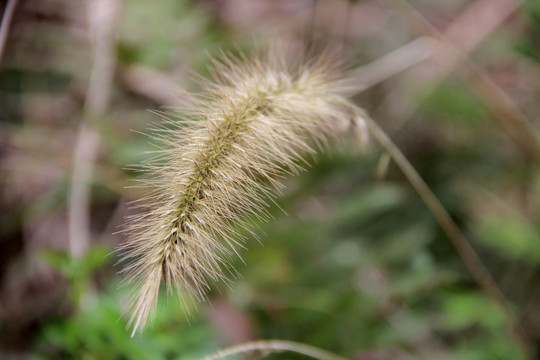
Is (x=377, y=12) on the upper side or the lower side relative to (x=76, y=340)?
upper

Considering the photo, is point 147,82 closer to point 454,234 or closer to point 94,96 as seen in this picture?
point 94,96

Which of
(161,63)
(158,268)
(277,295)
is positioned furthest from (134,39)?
(158,268)

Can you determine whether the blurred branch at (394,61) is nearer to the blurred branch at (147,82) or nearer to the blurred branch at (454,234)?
the blurred branch at (454,234)

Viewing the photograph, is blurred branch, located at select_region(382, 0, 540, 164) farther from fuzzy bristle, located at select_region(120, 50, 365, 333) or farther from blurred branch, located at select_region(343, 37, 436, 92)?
fuzzy bristle, located at select_region(120, 50, 365, 333)

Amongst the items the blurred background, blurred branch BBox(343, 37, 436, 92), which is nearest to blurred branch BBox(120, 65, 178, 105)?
the blurred background

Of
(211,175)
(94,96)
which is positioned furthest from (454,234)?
(94,96)

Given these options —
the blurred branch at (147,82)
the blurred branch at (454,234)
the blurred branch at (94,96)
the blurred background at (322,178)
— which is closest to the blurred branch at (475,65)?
the blurred background at (322,178)

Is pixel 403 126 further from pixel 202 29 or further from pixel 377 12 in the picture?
pixel 202 29
